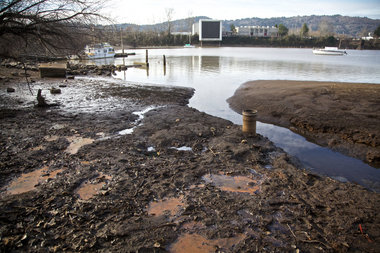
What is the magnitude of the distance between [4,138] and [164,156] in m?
4.53

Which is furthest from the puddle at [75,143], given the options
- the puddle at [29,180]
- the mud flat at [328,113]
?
the mud flat at [328,113]

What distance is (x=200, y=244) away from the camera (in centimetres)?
334

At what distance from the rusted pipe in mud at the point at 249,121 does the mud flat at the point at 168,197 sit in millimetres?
244

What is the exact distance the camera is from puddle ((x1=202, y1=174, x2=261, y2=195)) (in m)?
4.74

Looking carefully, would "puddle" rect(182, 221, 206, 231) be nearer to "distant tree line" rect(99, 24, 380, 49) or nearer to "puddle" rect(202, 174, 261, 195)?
"puddle" rect(202, 174, 261, 195)

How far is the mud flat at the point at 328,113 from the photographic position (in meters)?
7.57

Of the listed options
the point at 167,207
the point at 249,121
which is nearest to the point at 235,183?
the point at 167,207

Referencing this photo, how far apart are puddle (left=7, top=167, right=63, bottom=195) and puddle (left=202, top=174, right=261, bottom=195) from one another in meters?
3.14

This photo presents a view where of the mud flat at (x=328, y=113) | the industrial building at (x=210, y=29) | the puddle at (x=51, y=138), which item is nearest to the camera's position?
the puddle at (x=51, y=138)

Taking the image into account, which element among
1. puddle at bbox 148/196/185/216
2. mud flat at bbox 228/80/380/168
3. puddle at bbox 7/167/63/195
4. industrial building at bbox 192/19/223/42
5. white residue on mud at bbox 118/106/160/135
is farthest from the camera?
industrial building at bbox 192/19/223/42

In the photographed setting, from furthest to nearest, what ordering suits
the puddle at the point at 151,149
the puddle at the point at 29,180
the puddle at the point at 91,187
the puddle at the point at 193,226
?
1. the puddle at the point at 151,149
2. the puddle at the point at 29,180
3. the puddle at the point at 91,187
4. the puddle at the point at 193,226

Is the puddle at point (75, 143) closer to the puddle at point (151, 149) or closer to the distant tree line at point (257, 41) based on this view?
the puddle at point (151, 149)

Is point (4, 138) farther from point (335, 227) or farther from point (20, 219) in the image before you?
point (335, 227)

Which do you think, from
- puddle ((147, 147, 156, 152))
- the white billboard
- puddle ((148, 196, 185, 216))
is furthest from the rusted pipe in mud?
the white billboard
